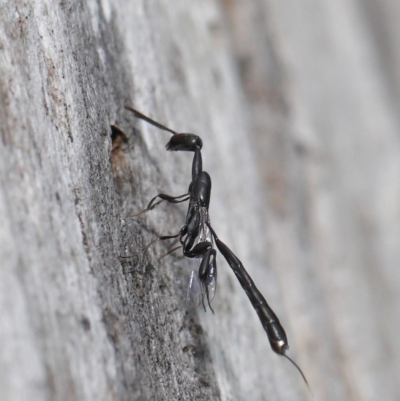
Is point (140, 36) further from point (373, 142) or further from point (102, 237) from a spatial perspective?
point (373, 142)

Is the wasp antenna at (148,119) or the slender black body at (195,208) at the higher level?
the wasp antenna at (148,119)

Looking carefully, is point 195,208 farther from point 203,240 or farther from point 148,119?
point 148,119

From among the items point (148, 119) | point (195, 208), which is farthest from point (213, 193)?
point (148, 119)

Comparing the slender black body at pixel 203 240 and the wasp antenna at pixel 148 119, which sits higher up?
the wasp antenna at pixel 148 119

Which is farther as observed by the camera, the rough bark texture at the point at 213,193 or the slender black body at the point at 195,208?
the slender black body at the point at 195,208

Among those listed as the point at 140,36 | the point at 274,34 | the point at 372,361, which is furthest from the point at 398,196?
the point at 140,36
